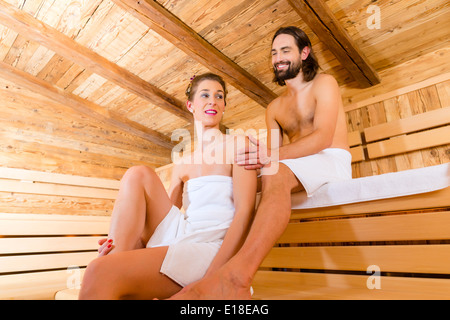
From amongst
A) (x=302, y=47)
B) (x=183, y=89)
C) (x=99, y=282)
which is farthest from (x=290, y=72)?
(x=183, y=89)

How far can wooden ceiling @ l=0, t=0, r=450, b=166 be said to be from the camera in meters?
2.31

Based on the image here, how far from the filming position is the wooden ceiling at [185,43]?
231 centimetres

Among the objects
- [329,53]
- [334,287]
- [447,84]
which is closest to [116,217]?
[334,287]

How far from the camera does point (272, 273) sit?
4.46ft

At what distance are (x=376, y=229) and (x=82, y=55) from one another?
121 inches

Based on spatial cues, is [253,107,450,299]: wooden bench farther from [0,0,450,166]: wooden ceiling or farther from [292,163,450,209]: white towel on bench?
[0,0,450,166]: wooden ceiling

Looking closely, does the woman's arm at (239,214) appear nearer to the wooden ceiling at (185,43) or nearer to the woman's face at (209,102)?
the woman's face at (209,102)

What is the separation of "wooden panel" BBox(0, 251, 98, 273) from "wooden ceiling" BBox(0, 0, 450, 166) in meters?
1.92

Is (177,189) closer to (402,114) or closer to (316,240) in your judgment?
(316,240)

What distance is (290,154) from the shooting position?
1368 millimetres

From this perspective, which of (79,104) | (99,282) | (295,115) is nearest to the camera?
(99,282)

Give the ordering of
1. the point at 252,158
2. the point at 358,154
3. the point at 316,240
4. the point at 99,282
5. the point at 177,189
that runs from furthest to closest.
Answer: the point at 358,154 → the point at 177,189 → the point at 316,240 → the point at 252,158 → the point at 99,282

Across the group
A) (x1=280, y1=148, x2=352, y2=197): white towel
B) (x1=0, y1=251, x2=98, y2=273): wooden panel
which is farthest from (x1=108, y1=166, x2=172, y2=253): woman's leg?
(x1=0, y1=251, x2=98, y2=273): wooden panel
